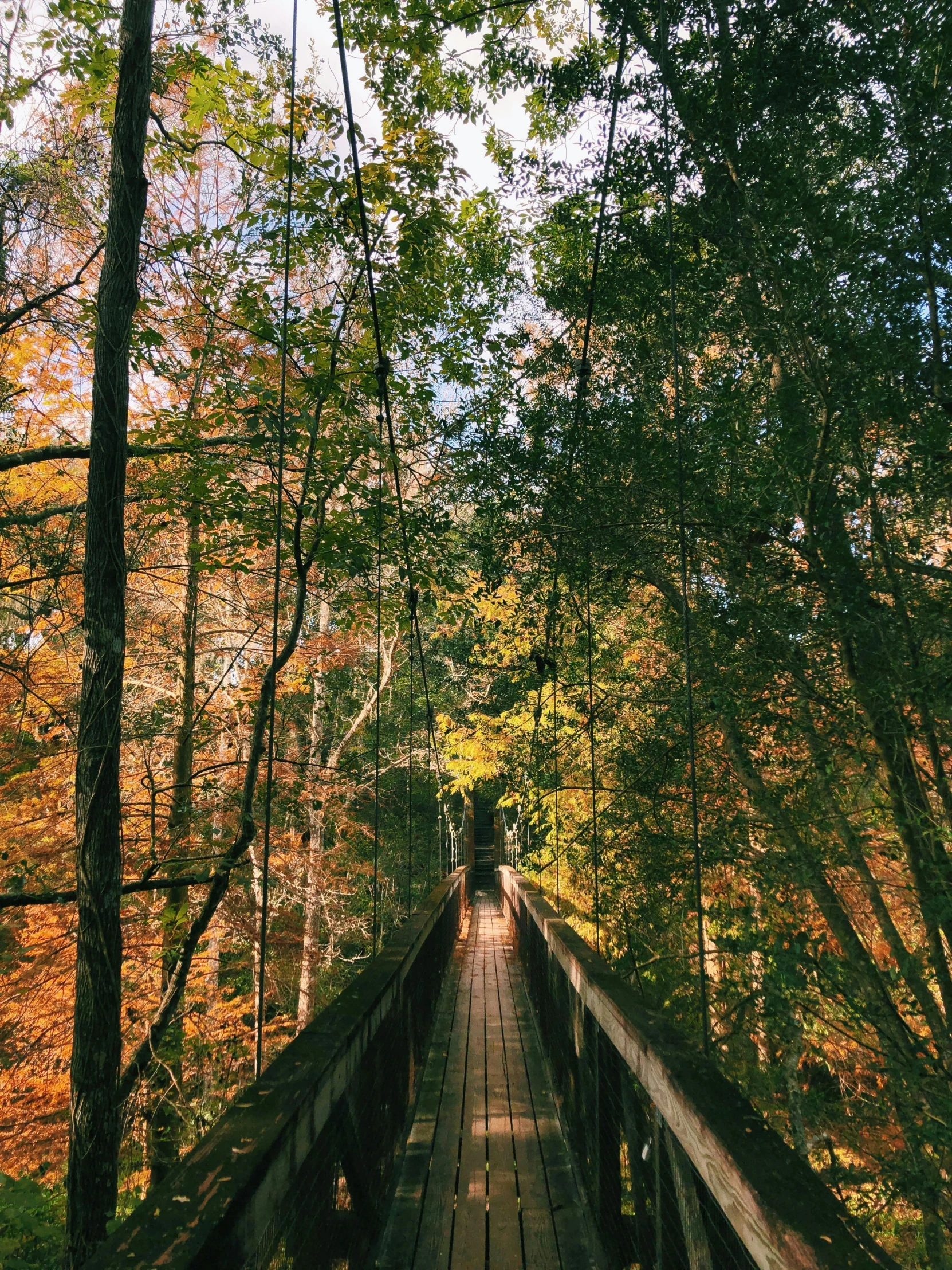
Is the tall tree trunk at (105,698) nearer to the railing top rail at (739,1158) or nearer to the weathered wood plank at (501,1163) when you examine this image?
the weathered wood plank at (501,1163)

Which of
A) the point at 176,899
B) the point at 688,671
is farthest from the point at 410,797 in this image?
the point at 176,899

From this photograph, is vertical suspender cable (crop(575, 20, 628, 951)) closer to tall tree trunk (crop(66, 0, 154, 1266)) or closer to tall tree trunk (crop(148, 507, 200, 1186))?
tall tree trunk (crop(66, 0, 154, 1266))

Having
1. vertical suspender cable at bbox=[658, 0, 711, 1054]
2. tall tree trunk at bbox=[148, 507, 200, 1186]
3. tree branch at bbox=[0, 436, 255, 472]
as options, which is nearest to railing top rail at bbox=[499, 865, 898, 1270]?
vertical suspender cable at bbox=[658, 0, 711, 1054]

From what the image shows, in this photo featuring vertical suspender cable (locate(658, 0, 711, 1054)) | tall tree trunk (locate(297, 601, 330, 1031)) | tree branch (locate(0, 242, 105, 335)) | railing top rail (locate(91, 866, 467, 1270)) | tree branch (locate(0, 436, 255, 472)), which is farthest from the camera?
tall tree trunk (locate(297, 601, 330, 1031))

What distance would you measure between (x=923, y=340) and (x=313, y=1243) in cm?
350

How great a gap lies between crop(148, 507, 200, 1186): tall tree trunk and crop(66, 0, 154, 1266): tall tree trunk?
0.80m

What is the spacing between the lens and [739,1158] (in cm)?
92

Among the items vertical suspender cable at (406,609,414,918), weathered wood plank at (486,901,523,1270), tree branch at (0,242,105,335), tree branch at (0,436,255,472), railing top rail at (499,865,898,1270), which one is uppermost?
tree branch at (0,242,105,335)

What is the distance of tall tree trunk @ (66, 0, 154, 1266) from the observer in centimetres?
247

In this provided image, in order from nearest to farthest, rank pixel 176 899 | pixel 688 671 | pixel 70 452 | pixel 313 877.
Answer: pixel 688 671, pixel 70 452, pixel 176 899, pixel 313 877

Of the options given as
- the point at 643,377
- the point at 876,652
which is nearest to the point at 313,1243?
the point at 876,652

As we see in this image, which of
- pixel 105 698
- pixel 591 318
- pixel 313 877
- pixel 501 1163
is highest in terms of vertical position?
pixel 591 318

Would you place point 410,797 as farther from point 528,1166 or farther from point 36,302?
point 36,302

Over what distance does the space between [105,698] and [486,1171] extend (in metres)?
2.10
